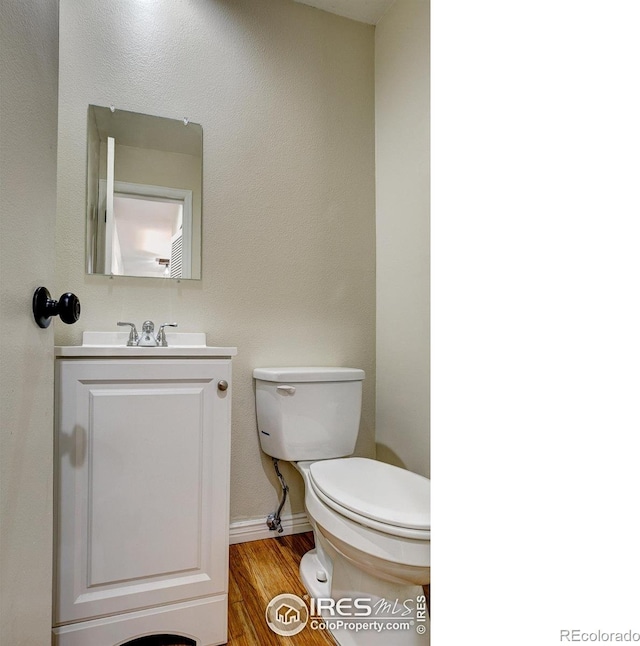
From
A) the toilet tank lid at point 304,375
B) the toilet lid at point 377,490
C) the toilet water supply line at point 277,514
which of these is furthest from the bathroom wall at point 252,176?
the toilet lid at point 377,490

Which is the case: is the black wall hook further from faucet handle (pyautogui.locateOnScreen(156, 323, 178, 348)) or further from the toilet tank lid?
the toilet tank lid

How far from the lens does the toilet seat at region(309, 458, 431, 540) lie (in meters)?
1.06

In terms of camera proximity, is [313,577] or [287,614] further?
[313,577]

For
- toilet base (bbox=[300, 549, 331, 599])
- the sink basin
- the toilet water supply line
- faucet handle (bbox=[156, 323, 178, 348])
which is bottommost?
toilet base (bbox=[300, 549, 331, 599])

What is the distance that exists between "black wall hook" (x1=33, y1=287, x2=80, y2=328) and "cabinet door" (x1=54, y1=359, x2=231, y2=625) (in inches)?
21.0

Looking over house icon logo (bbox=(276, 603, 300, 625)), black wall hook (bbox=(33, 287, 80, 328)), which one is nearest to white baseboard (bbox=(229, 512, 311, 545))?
house icon logo (bbox=(276, 603, 300, 625))

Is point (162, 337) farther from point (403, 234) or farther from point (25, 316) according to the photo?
point (403, 234)

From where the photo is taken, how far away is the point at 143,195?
1.73 metres

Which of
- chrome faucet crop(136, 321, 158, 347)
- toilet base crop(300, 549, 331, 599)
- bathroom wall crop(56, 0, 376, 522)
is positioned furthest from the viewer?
bathroom wall crop(56, 0, 376, 522)

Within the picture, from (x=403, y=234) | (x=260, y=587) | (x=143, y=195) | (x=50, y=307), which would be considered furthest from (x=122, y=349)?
(x=403, y=234)

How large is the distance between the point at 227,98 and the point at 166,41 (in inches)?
12.0

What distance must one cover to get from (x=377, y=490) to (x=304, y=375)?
1.82 feet

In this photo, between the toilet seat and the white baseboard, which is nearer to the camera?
the toilet seat
